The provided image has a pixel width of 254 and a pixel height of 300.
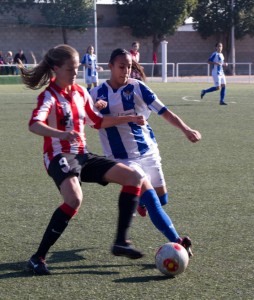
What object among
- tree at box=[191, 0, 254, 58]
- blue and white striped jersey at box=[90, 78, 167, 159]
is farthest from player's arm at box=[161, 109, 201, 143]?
tree at box=[191, 0, 254, 58]

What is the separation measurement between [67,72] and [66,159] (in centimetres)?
57

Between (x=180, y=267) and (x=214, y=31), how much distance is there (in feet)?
166

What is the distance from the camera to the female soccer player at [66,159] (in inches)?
186

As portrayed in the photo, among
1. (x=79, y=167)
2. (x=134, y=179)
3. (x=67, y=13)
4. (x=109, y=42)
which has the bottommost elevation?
(x=109, y=42)

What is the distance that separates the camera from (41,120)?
4.65m

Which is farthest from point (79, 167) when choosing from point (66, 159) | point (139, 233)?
point (139, 233)

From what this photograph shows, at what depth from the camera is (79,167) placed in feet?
15.8

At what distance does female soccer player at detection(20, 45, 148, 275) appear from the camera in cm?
472

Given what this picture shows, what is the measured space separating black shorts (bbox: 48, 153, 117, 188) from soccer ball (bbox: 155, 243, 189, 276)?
0.63 m

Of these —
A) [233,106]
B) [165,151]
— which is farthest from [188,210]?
[233,106]

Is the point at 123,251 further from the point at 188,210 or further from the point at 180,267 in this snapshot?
the point at 188,210

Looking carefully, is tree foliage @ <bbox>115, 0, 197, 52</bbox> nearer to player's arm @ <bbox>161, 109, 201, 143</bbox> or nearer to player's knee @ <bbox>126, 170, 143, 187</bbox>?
player's arm @ <bbox>161, 109, 201, 143</bbox>

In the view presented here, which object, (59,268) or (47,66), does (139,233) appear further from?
(47,66)

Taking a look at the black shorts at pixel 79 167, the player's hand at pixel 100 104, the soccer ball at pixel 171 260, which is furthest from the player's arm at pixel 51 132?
the soccer ball at pixel 171 260
